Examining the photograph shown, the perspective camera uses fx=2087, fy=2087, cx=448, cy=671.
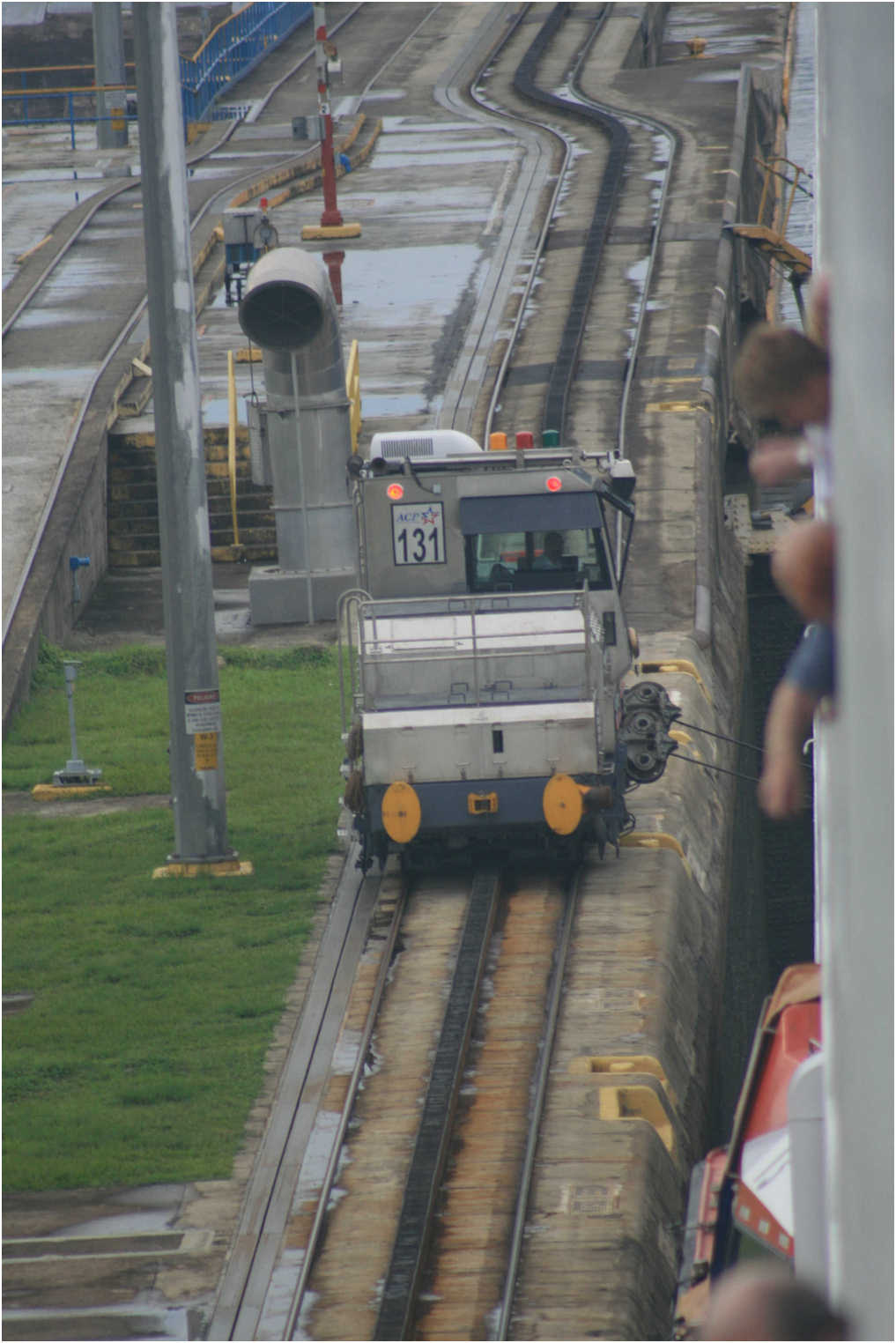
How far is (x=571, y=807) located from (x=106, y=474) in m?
15.6

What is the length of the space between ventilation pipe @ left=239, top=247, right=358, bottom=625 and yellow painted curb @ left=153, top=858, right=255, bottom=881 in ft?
21.6

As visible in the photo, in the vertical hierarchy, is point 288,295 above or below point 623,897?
above

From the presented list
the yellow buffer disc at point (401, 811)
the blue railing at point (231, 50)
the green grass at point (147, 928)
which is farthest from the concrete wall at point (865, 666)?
the blue railing at point (231, 50)

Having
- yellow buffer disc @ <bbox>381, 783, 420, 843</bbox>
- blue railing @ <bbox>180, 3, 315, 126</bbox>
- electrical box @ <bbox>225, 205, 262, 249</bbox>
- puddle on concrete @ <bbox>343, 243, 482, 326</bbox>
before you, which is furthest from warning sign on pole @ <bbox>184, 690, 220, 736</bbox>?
blue railing @ <bbox>180, 3, 315, 126</bbox>

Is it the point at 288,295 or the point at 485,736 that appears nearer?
the point at 485,736

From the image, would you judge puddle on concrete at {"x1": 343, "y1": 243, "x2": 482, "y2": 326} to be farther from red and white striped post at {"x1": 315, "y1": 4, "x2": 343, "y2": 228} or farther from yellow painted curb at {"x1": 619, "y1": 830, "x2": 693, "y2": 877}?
yellow painted curb at {"x1": 619, "y1": 830, "x2": 693, "y2": 877}

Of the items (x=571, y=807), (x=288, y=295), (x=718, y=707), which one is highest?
(x=288, y=295)

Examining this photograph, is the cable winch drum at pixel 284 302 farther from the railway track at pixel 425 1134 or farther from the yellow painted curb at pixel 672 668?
the railway track at pixel 425 1134

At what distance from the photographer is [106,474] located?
3000cm

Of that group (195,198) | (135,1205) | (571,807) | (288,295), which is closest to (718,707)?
(288,295)

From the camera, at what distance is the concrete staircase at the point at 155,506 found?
96.9 ft

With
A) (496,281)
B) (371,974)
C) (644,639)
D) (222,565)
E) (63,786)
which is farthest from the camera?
(496,281)

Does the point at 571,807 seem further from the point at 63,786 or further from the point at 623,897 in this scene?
the point at 63,786

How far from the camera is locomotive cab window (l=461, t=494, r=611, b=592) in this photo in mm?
17625
